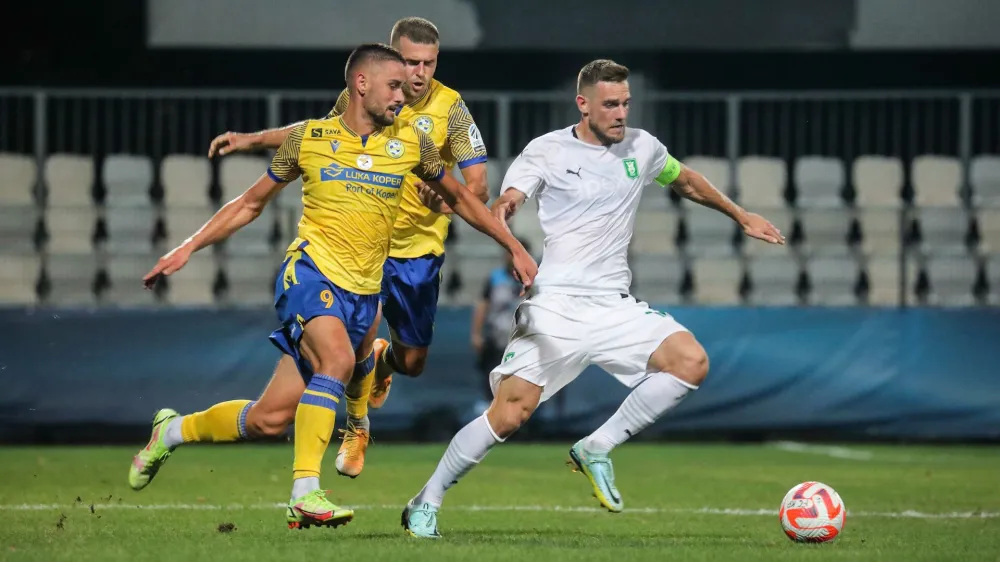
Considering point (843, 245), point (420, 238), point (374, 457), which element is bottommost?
point (374, 457)

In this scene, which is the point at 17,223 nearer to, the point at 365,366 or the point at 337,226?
the point at 365,366

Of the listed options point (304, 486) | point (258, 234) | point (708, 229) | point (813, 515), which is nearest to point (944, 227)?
point (708, 229)

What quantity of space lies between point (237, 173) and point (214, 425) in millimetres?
8917

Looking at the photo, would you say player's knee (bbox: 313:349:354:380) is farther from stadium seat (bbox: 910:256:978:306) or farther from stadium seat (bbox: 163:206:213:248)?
stadium seat (bbox: 910:256:978:306)

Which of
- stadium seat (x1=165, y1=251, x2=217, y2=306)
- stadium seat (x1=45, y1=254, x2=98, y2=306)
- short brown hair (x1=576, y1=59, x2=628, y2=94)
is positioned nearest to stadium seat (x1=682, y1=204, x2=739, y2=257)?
stadium seat (x1=165, y1=251, x2=217, y2=306)

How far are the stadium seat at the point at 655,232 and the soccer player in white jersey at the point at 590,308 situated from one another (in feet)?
27.2

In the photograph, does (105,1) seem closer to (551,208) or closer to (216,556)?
(551,208)

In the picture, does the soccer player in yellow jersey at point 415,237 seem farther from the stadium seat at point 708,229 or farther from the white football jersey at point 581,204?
the stadium seat at point 708,229

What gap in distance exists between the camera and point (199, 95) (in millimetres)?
16547

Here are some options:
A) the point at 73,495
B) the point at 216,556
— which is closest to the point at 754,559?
the point at 216,556

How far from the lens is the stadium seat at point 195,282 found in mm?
16531

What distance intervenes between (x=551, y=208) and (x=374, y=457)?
6000 millimetres

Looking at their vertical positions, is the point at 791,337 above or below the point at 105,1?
below

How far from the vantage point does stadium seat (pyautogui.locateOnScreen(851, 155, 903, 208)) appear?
57.1 feet
